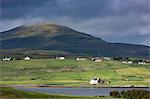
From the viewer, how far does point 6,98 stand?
8500 cm

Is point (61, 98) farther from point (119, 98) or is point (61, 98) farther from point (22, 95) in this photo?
point (119, 98)

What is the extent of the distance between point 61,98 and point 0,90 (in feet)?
37.1

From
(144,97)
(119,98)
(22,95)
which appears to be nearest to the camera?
(22,95)

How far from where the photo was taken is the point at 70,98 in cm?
9519

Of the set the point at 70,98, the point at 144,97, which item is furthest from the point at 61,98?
the point at 144,97

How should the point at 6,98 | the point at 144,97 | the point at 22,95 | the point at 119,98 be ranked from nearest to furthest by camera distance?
the point at 6,98 < the point at 22,95 < the point at 144,97 < the point at 119,98

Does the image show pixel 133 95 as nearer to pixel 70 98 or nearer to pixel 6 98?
pixel 70 98

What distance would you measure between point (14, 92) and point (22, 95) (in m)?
1.84

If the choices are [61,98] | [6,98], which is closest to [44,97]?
[61,98]

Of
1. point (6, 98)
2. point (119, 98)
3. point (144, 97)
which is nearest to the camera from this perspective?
point (6, 98)

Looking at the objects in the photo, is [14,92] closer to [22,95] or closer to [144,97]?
[22,95]

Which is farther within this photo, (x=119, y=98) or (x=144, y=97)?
(x=119, y=98)

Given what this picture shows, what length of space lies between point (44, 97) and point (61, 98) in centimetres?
315

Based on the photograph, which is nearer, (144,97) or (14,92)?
(14,92)
